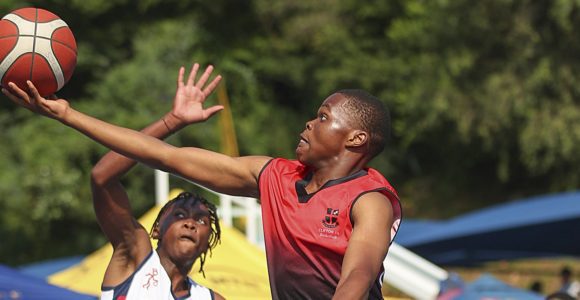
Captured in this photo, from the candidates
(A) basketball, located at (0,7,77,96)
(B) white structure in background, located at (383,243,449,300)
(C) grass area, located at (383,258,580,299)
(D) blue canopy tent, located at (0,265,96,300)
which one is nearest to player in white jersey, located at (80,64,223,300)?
(A) basketball, located at (0,7,77,96)

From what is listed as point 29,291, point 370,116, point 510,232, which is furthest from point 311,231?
point 510,232

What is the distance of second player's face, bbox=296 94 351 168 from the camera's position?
4.39 meters

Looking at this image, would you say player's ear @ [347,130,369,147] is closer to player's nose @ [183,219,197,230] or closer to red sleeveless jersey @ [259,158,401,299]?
red sleeveless jersey @ [259,158,401,299]

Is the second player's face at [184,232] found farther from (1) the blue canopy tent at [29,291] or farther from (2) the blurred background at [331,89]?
(2) the blurred background at [331,89]

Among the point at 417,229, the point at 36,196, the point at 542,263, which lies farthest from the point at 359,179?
the point at 542,263

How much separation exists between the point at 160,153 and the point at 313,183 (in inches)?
22.9

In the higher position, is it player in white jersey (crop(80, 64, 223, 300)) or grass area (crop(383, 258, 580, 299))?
grass area (crop(383, 258, 580, 299))

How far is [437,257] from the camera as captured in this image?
65.4 feet

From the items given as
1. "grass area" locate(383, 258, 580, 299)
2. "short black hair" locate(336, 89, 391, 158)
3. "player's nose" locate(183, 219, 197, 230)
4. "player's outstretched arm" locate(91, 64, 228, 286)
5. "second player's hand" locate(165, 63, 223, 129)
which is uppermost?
"grass area" locate(383, 258, 580, 299)

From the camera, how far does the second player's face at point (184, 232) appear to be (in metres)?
5.48

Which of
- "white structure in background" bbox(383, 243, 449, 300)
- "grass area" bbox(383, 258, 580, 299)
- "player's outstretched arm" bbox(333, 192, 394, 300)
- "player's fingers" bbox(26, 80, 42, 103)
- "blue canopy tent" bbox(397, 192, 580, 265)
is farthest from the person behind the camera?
"grass area" bbox(383, 258, 580, 299)

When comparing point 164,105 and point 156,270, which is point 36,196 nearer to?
point 164,105

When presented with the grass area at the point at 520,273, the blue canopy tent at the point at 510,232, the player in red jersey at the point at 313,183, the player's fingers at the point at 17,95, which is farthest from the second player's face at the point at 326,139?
the grass area at the point at 520,273

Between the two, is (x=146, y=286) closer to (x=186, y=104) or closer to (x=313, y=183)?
(x=186, y=104)
